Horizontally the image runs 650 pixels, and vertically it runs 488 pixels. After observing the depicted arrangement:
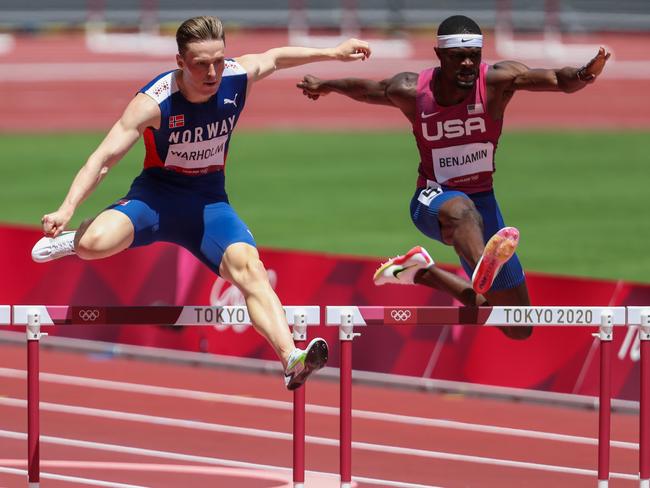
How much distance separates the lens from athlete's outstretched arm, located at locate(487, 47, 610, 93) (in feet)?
28.4

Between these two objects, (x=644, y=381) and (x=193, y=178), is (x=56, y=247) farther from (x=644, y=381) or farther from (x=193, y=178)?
(x=644, y=381)

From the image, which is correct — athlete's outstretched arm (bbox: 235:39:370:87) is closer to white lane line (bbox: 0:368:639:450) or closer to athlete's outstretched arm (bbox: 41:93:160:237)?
athlete's outstretched arm (bbox: 41:93:160:237)

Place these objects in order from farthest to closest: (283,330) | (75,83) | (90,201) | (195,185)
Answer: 1. (75,83)
2. (90,201)
3. (195,185)
4. (283,330)

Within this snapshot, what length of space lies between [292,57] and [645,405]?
292 cm

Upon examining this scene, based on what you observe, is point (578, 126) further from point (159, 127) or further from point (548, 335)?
point (159, 127)

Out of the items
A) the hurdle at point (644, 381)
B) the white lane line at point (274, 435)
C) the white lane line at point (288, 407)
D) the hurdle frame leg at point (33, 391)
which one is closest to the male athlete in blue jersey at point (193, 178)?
the hurdle frame leg at point (33, 391)

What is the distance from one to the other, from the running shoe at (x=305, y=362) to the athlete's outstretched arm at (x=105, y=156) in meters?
1.42

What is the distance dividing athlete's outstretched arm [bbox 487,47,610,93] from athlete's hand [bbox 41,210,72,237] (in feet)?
9.54

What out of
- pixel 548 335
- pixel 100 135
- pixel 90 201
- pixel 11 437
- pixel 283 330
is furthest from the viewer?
pixel 100 135

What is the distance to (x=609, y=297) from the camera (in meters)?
11.7

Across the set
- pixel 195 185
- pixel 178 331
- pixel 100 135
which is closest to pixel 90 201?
pixel 100 135

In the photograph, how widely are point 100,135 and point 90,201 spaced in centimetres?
660

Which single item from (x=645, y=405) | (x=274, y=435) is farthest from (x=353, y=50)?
(x=274, y=435)

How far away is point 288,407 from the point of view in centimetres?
1216
